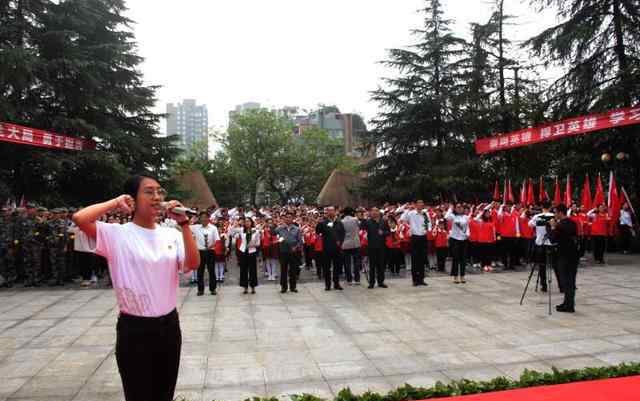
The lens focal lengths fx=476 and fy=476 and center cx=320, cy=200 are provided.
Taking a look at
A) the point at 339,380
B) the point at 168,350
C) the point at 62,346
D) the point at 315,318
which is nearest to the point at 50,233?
the point at 62,346

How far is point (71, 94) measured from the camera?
1986 centimetres

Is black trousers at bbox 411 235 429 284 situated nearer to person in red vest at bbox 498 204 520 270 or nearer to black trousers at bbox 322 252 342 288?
black trousers at bbox 322 252 342 288

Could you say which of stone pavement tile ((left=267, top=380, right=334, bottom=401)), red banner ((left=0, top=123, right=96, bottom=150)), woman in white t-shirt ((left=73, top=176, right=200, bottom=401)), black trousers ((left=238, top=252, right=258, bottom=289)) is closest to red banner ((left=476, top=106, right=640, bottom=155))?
black trousers ((left=238, top=252, right=258, bottom=289))

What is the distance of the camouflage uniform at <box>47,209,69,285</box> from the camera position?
1268 centimetres

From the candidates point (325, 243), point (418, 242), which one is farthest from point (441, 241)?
point (325, 243)

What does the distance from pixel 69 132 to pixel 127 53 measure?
553 centimetres

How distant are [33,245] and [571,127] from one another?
16.5m

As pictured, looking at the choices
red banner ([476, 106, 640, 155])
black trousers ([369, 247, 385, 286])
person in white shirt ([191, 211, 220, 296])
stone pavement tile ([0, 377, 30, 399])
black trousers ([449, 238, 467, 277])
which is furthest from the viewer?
red banner ([476, 106, 640, 155])

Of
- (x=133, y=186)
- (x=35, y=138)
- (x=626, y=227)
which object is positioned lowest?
(x=626, y=227)

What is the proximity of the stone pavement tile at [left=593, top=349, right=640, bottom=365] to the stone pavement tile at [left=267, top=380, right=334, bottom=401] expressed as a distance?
345cm

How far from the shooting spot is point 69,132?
1919 cm

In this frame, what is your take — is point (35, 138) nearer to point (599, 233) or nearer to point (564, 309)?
point (564, 309)

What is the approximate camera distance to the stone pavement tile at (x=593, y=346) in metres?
6.24

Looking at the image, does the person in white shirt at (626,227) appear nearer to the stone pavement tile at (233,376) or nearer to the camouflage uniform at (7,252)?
the stone pavement tile at (233,376)
